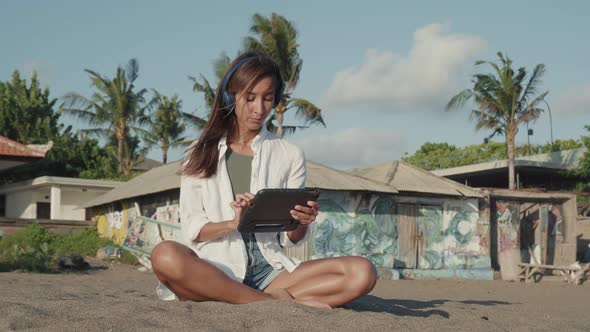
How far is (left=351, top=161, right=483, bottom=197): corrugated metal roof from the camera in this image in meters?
17.3

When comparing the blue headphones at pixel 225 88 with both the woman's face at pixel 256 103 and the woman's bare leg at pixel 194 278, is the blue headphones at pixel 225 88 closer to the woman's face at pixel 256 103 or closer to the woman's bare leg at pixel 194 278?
the woman's face at pixel 256 103

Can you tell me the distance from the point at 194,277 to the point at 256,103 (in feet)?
3.41

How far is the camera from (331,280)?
3908 millimetres

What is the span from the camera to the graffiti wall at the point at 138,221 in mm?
18391

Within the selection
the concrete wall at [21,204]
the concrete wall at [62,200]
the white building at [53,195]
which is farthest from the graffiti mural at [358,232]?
the concrete wall at [21,204]

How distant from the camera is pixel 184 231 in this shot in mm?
3902

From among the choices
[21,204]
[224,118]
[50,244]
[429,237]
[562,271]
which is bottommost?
[562,271]

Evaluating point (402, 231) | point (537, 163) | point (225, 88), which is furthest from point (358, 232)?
point (225, 88)

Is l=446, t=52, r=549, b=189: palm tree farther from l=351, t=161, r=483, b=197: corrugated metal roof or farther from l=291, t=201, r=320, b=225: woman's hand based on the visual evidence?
l=291, t=201, r=320, b=225: woman's hand

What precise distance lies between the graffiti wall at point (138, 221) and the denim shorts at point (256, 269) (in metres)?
13.3

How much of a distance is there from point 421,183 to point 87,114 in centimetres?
2304

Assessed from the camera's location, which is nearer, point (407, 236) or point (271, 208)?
point (271, 208)

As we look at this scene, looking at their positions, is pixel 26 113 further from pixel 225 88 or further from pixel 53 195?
pixel 225 88

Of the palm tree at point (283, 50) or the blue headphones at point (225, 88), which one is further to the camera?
the palm tree at point (283, 50)
